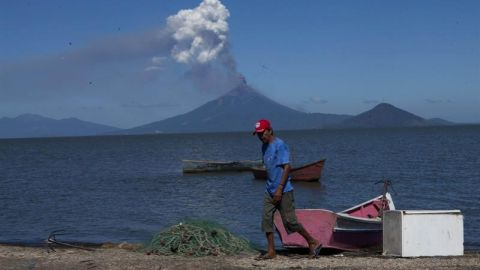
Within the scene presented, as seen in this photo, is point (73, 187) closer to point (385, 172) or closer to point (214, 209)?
point (214, 209)

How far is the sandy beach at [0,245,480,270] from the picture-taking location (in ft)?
29.7

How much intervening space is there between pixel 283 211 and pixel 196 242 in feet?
5.45

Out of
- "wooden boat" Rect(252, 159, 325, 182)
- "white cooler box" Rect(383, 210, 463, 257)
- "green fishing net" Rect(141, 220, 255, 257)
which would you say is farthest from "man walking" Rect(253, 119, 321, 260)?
"wooden boat" Rect(252, 159, 325, 182)

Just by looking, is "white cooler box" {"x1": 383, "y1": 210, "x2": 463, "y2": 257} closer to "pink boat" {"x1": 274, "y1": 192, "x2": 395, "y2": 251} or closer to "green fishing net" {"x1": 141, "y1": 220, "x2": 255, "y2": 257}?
"pink boat" {"x1": 274, "y1": 192, "x2": 395, "y2": 251}

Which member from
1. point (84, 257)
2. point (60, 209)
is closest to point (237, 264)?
point (84, 257)

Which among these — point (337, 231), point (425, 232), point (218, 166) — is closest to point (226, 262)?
point (337, 231)

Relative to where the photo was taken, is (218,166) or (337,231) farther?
(218,166)

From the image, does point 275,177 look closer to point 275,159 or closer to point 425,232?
point 275,159

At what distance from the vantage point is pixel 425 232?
961 cm

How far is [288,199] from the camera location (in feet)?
30.9

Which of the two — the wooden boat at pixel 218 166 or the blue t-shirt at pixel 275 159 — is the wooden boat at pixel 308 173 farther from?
the blue t-shirt at pixel 275 159

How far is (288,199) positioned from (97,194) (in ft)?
77.8

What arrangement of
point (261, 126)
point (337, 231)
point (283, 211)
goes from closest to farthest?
point (261, 126)
point (283, 211)
point (337, 231)

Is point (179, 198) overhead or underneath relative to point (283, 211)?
underneath
